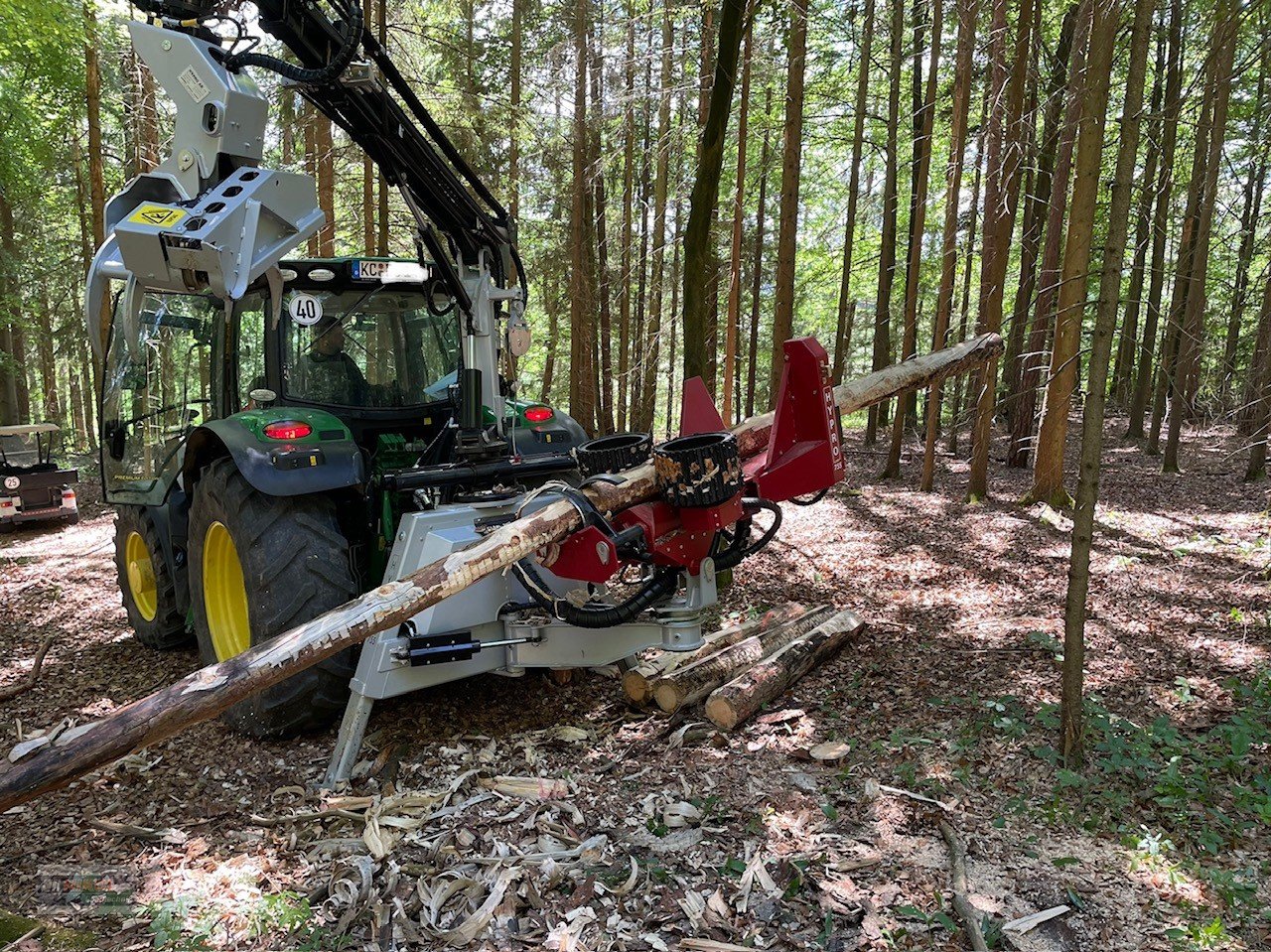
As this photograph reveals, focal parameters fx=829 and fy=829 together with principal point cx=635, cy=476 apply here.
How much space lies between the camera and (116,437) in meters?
5.95

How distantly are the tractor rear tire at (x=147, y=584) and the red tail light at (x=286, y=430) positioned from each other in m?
1.82

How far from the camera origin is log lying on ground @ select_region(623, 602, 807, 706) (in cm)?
457

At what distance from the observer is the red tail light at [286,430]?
425cm

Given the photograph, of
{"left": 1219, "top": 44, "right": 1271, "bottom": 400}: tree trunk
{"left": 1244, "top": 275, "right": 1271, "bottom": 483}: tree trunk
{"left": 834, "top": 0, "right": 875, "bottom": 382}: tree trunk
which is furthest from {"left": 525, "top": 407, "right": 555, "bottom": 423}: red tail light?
{"left": 834, "top": 0, "right": 875, "bottom": 382}: tree trunk

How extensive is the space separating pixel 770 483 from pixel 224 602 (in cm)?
321

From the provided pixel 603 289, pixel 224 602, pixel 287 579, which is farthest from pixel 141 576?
pixel 603 289

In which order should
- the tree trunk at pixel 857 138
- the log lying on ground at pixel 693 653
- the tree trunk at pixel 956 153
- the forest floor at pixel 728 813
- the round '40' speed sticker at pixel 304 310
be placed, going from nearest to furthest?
the forest floor at pixel 728 813
the log lying on ground at pixel 693 653
the round '40' speed sticker at pixel 304 310
the tree trunk at pixel 956 153
the tree trunk at pixel 857 138

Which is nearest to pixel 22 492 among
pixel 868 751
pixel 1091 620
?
pixel 868 751

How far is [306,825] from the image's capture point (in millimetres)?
3533

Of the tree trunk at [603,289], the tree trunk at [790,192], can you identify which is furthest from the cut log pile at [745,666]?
the tree trunk at [603,289]

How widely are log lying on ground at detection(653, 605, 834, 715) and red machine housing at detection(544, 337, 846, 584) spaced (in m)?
0.88

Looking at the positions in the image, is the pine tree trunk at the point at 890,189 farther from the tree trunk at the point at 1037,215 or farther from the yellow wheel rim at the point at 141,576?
the yellow wheel rim at the point at 141,576

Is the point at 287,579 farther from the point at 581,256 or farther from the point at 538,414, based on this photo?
the point at 581,256

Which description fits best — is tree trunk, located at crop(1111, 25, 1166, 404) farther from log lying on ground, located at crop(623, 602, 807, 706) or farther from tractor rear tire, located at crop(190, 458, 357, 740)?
tractor rear tire, located at crop(190, 458, 357, 740)
